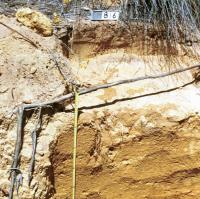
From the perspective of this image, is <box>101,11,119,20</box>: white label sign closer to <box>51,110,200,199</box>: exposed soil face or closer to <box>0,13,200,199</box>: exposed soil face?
<box>0,13,200,199</box>: exposed soil face

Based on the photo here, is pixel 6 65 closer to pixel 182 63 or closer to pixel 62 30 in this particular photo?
pixel 62 30

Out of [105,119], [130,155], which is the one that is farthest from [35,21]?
[130,155]

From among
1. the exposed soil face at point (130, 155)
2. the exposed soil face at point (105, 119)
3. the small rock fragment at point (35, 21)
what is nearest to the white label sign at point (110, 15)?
the exposed soil face at point (105, 119)

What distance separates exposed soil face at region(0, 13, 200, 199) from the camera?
6.14ft

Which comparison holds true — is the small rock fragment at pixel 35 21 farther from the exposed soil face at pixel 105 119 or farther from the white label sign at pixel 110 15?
the white label sign at pixel 110 15

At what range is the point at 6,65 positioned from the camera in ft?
6.35

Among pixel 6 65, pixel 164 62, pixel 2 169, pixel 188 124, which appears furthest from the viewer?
pixel 164 62

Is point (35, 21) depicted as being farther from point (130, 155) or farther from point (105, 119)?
point (130, 155)

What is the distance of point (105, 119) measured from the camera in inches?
78.5

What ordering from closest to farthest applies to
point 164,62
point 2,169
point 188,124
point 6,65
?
1. point 2,169
2. point 6,65
3. point 188,124
4. point 164,62

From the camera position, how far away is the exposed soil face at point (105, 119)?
1.87 m

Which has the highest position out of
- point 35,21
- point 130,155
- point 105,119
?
point 35,21

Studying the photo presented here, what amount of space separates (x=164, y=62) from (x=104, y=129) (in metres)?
0.46

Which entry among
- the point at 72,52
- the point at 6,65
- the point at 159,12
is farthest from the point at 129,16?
the point at 6,65
